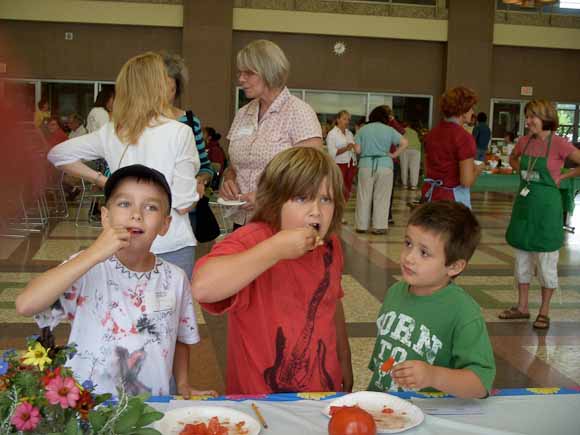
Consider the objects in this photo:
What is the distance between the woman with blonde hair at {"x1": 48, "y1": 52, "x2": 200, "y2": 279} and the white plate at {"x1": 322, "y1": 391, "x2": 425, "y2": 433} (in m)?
1.41

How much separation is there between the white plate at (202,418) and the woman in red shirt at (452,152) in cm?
384

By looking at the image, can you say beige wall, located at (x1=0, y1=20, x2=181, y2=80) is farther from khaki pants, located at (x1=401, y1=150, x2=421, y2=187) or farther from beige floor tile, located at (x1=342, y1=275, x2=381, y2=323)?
beige floor tile, located at (x1=342, y1=275, x2=381, y2=323)

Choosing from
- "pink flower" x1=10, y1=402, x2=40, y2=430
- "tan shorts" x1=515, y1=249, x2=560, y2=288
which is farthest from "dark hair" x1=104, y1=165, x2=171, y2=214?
"tan shorts" x1=515, y1=249, x2=560, y2=288

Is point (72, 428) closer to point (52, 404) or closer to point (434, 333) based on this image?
point (52, 404)

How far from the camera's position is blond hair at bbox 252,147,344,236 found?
1.90 meters

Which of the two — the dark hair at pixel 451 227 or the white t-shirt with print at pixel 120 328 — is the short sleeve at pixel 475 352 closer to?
the dark hair at pixel 451 227

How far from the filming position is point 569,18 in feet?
61.7

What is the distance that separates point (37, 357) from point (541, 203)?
4.56m

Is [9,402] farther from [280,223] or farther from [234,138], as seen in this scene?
[234,138]

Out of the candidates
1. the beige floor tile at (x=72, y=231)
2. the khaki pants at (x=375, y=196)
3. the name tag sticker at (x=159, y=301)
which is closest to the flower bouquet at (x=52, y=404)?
the name tag sticker at (x=159, y=301)

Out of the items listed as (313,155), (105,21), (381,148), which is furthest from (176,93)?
(105,21)

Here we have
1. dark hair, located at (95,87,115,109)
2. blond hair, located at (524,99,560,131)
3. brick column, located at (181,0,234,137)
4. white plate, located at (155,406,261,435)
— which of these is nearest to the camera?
white plate, located at (155,406,261,435)

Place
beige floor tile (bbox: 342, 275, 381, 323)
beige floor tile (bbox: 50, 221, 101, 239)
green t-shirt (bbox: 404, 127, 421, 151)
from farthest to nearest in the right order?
green t-shirt (bbox: 404, 127, 421, 151) < beige floor tile (bbox: 50, 221, 101, 239) < beige floor tile (bbox: 342, 275, 381, 323)

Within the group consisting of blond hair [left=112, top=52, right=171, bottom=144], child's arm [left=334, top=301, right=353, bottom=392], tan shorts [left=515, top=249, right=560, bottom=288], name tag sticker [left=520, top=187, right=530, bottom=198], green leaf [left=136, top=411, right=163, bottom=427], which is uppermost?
blond hair [left=112, top=52, right=171, bottom=144]
